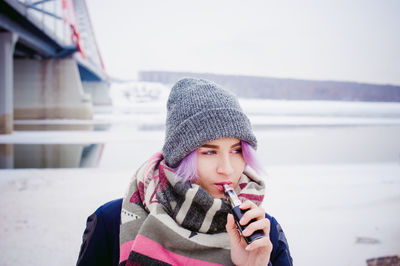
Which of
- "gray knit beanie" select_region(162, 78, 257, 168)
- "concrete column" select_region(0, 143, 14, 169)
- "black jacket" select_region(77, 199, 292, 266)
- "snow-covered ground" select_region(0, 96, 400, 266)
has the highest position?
"gray knit beanie" select_region(162, 78, 257, 168)

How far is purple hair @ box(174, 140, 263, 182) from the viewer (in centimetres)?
104

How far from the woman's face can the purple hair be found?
25 millimetres

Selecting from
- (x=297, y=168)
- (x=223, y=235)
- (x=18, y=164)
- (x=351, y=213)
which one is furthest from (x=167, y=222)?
(x=18, y=164)

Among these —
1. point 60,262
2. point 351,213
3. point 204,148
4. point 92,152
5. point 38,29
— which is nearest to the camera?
point 204,148

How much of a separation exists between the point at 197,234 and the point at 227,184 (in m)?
0.23

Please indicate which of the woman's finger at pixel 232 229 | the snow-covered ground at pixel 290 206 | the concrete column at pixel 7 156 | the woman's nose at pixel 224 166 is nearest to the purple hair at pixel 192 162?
the woman's nose at pixel 224 166

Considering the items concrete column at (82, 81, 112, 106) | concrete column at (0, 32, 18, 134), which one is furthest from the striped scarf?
concrete column at (82, 81, 112, 106)

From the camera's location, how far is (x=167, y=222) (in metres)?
0.96

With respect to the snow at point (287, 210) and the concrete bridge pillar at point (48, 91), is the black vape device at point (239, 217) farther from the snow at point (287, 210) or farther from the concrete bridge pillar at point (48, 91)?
the concrete bridge pillar at point (48, 91)

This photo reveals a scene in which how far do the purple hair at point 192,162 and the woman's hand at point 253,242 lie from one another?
0.92 feet

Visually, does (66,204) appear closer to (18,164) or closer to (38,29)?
(18,164)

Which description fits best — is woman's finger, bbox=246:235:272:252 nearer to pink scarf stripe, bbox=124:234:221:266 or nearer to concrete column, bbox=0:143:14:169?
pink scarf stripe, bbox=124:234:221:266

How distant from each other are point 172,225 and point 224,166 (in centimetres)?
31

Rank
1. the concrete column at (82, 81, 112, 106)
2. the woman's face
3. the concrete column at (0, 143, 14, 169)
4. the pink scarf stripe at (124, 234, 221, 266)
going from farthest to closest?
the concrete column at (82, 81, 112, 106) → the concrete column at (0, 143, 14, 169) → the woman's face → the pink scarf stripe at (124, 234, 221, 266)
